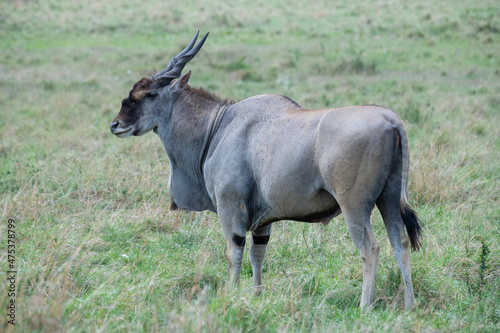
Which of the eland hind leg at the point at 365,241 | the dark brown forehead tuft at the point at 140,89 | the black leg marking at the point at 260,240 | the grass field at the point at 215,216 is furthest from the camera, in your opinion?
the dark brown forehead tuft at the point at 140,89

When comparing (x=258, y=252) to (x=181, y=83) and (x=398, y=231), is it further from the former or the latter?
(x=181, y=83)

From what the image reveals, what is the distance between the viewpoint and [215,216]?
5.92m

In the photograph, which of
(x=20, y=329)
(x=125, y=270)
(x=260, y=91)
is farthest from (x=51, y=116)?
(x=20, y=329)

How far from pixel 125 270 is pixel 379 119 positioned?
2415 millimetres

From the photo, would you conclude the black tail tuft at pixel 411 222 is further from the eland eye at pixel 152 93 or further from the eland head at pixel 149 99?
the eland eye at pixel 152 93

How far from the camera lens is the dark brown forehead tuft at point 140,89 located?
15.9 ft

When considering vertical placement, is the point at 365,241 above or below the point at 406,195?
below

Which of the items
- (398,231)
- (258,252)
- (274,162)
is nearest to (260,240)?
(258,252)

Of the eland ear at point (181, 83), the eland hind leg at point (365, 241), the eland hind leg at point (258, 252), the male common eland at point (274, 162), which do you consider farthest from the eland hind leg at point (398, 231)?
the eland ear at point (181, 83)

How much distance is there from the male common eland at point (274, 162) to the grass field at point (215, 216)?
1.45 feet

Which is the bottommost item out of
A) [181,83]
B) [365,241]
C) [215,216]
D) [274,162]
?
[215,216]

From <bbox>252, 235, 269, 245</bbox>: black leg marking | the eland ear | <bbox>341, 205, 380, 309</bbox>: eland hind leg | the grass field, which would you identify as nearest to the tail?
<bbox>341, 205, 380, 309</bbox>: eland hind leg

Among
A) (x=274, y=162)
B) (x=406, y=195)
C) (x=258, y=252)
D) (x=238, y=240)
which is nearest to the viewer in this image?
(x=406, y=195)

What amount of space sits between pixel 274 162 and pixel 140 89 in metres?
1.51
